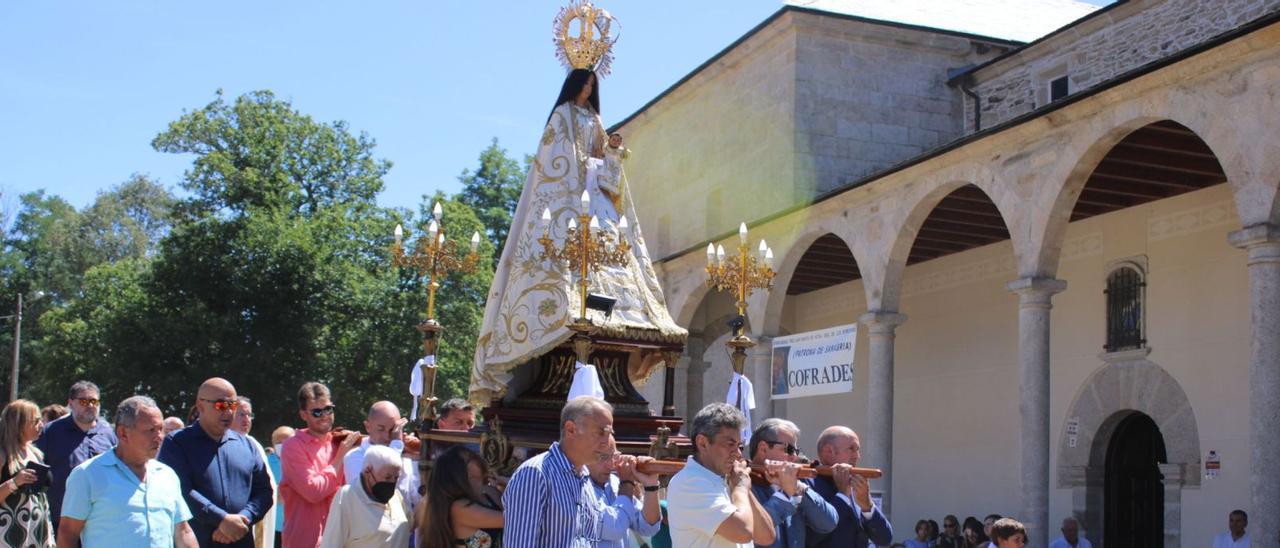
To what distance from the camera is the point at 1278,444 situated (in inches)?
412

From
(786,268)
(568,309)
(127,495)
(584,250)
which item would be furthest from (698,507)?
(786,268)

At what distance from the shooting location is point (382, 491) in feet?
18.8

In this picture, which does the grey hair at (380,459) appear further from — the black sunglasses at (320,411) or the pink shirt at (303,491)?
the black sunglasses at (320,411)

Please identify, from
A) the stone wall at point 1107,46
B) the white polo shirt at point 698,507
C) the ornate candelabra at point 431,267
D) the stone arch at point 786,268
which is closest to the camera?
the white polo shirt at point 698,507

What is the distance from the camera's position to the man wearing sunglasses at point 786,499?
5.36 meters

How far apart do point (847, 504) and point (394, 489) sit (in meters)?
1.98

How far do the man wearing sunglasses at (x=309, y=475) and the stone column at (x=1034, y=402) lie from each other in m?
8.24

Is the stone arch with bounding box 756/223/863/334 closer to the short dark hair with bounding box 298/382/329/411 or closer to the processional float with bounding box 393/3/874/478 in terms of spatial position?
the processional float with bounding box 393/3/874/478

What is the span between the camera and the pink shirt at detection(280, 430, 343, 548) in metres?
6.89

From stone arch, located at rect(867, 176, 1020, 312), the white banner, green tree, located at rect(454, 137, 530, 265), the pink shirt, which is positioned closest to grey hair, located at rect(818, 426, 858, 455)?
the pink shirt

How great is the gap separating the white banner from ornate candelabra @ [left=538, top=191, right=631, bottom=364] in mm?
5514

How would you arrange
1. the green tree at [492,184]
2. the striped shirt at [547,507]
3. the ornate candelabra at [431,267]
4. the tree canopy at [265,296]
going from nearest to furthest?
the striped shirt at [547,507] < the ornate candelabra at [431,267] < the tree canopy at [265,296] < the green tree at [492,184]

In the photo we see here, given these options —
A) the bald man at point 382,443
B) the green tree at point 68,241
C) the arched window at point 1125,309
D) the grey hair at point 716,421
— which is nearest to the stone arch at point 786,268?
the arched window at point 1125,309

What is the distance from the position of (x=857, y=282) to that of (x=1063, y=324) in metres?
5.50
